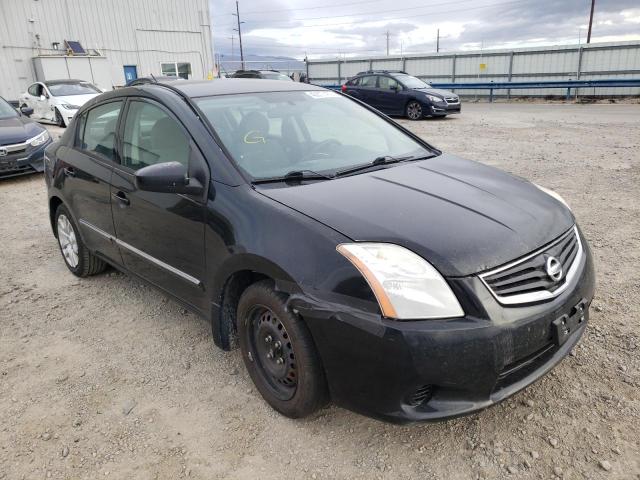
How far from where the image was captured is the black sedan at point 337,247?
2.03 metres

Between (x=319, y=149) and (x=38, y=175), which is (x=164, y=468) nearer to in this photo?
(x=319, y=149)

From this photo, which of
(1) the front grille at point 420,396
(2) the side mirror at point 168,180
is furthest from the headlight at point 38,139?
(1) the front grille at point 420,396

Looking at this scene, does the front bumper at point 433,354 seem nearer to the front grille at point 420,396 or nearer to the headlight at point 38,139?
the front grille at point 420,396

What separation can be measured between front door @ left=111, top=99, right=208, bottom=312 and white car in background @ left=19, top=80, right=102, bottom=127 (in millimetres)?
13009

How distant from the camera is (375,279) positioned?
2.04 meters

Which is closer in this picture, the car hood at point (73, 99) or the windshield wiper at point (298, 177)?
the windshield wiper at point (298, 177)

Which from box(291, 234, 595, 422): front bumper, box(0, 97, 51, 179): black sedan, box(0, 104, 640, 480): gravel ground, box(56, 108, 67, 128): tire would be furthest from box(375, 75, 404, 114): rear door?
box(291, 234, 595, 422): front bumper

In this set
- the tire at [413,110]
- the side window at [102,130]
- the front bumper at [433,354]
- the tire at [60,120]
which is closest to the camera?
the front bumper at [433,354]

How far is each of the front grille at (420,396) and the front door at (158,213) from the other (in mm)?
1335

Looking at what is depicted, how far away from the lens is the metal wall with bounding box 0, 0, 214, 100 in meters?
23.1

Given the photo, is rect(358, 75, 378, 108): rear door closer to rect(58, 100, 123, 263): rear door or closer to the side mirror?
rect(58, 100, 123, 263): rear door

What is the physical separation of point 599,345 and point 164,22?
29.9 metres

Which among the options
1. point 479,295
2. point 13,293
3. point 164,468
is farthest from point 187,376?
point 13,293

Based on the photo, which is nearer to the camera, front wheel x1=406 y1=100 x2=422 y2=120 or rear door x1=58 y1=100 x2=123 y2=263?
rear door x1=58 y1=100 x2=123 y2=263
